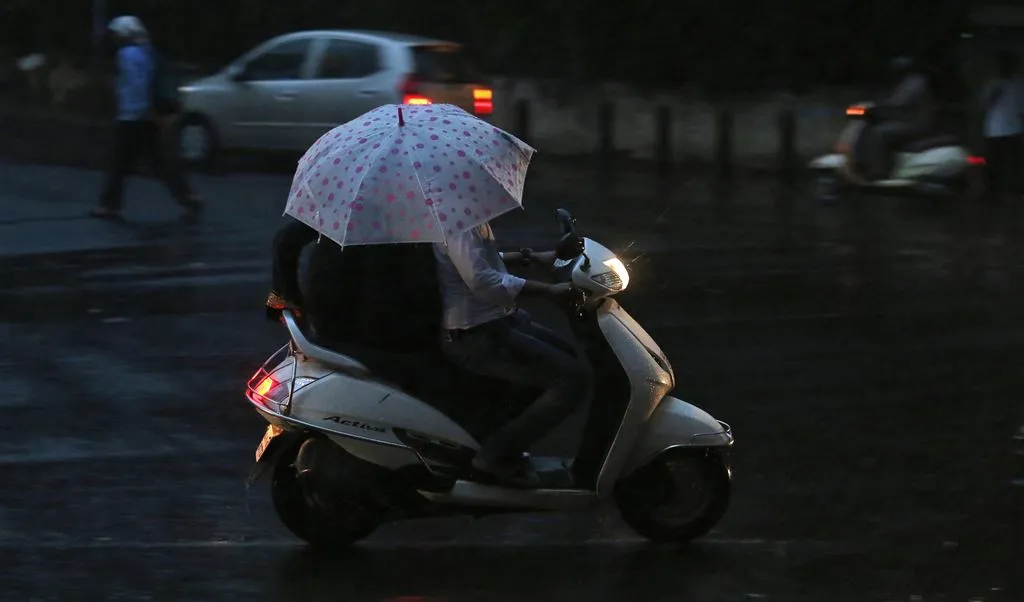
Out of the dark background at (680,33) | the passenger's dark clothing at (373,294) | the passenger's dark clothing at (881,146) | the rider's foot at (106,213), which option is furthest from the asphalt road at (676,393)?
the dark background at (680,33)

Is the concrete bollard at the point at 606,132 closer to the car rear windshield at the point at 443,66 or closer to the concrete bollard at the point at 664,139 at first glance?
the concrete bollard at the point at 664,139

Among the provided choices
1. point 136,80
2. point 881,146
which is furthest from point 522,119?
point 136,80

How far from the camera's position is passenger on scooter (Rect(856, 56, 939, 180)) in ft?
59.4

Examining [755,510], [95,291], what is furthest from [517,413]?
[95,291]

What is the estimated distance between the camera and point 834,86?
2445 centimetres

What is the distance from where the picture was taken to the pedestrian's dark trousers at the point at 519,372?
5.83 m

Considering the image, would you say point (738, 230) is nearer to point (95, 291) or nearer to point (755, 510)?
point (95, 291)

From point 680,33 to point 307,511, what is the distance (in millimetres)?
20401

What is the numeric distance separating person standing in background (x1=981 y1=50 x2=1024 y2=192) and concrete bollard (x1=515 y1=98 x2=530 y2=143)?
648 cm

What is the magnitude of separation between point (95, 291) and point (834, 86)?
599 inches

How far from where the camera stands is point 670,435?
5.94 metres

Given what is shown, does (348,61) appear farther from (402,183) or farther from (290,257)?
(402,183)

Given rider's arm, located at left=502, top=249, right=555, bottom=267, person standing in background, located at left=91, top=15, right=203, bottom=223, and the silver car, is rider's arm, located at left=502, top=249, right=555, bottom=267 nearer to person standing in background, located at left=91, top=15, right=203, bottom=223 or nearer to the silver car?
person standing in background, located at left=91, top=15, right=203, bottom=223

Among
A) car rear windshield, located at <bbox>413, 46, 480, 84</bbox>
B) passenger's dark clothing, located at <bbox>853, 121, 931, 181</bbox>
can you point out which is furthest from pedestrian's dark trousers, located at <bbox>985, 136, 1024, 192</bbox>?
car rear windshield, located at <bbox>413, 46, 480, 84</bbox>
